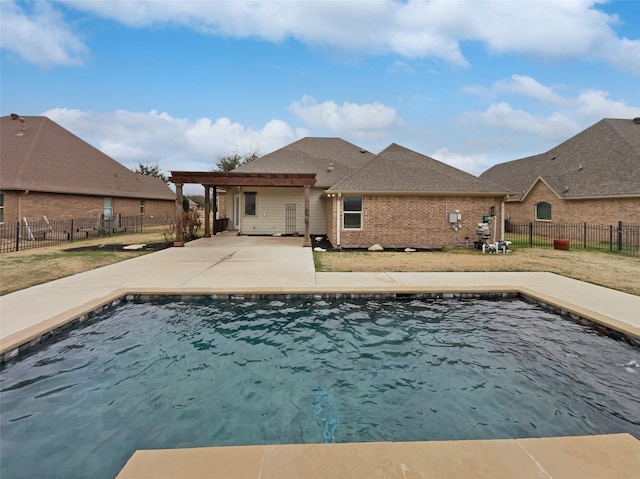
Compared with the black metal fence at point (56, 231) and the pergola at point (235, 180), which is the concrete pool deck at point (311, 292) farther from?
the black metal fence at point (56, 231)

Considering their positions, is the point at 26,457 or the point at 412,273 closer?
the point at 26,457

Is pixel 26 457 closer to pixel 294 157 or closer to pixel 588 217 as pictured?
pixel 294 157

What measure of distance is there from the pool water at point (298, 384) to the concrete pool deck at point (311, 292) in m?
0.50

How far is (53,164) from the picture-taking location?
19984 millimetres

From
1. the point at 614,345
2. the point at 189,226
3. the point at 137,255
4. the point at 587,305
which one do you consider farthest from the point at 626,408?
the point at 189,226

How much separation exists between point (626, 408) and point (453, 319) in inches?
110

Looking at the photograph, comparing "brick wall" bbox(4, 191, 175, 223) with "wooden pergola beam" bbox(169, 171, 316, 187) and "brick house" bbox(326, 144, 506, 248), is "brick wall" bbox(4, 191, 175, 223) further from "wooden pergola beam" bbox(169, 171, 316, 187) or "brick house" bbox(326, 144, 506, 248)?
"brick house" bbox(326, 144, 506, 248)

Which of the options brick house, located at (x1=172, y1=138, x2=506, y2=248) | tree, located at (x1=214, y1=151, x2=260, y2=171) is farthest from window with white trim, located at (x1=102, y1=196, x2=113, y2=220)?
tree, located at (x1=214, y1=151, x2=260, y2=171)

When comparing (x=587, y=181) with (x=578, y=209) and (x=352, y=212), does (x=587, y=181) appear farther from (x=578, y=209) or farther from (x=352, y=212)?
(x=352, y=212)

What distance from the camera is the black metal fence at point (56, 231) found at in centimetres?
1525

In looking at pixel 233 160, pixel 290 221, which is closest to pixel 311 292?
pixel 290 221

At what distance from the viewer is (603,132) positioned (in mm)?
21312

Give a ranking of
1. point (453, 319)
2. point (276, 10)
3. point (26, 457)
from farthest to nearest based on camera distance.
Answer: point (276, 10)
point (453, 319)
point (26, 457)

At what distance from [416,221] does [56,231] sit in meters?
19.6
